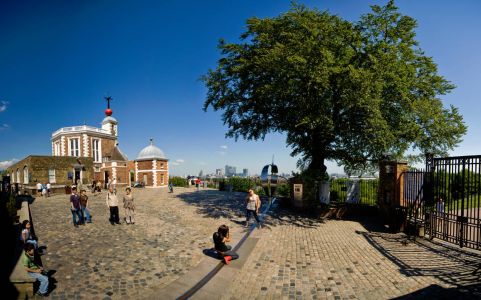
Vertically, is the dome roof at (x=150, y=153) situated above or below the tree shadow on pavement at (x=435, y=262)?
above

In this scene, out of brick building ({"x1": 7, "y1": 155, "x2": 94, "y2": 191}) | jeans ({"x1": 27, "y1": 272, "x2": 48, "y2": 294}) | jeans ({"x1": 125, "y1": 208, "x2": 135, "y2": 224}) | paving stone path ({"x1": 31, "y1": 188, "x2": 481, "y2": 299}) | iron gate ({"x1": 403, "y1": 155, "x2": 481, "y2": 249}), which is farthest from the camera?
brick building ({"x1": 7, "y1": 155, "x2": 94, "y2": 191})

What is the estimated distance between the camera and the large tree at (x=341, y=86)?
12.2m

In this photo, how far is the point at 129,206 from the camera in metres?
12.0

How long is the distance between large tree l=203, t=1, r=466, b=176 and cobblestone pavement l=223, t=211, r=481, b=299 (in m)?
5.54

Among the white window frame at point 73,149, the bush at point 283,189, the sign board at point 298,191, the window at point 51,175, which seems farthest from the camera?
the white window frame at point 73,149

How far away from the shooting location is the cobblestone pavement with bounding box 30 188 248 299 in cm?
594

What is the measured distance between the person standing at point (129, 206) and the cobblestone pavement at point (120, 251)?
0.50m

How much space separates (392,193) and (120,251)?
41.2 feet

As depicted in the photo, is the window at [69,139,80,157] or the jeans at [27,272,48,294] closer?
the jeans at [27,272,48,294]

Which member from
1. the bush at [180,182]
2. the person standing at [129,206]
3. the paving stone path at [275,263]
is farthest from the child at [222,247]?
the bush at [180,182]

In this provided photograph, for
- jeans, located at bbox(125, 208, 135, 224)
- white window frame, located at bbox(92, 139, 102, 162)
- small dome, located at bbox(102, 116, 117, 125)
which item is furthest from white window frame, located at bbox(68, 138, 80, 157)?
jeans, located at bbox(125, 208, 135, 224)

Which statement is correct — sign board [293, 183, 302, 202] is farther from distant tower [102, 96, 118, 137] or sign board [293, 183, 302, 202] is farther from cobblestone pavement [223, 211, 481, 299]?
distant tower [102, 96, 118, 137]

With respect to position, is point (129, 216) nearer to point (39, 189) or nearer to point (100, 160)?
point (39, 189)

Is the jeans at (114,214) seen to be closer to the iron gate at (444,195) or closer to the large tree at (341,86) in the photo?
the large tree at (341,86)
